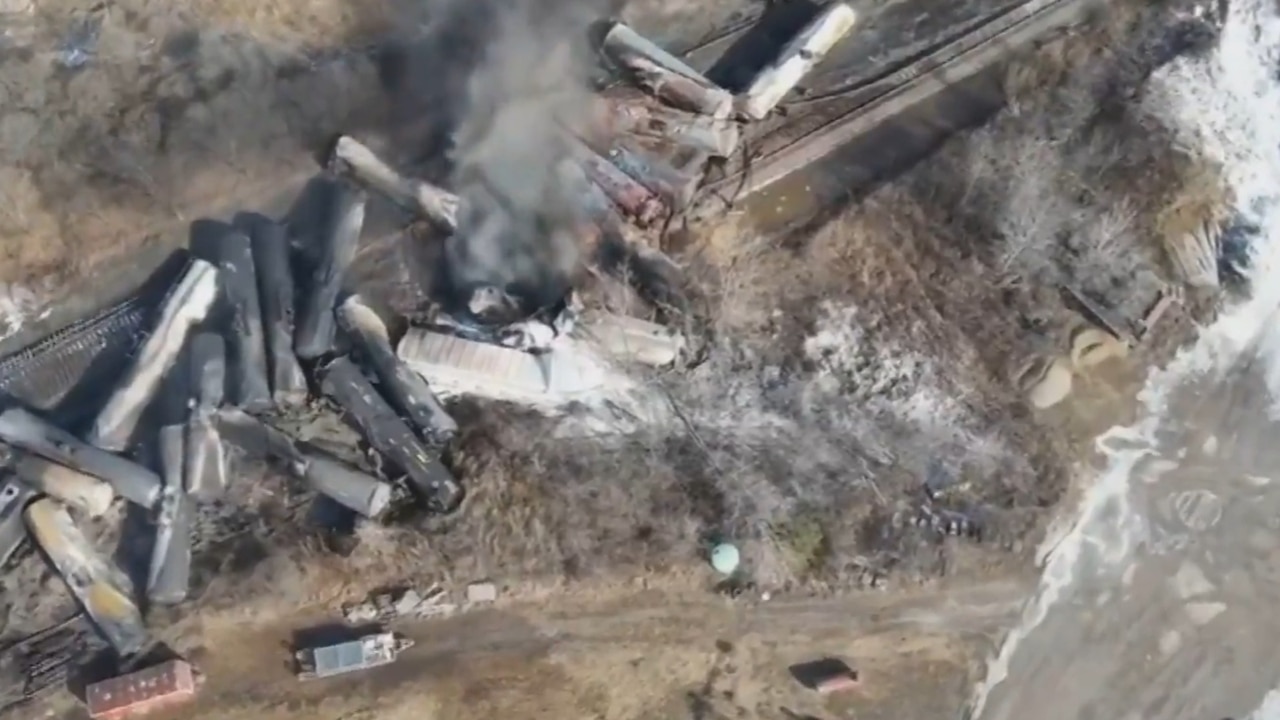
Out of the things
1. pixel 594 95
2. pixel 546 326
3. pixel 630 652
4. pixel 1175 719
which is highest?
pixel 594 95

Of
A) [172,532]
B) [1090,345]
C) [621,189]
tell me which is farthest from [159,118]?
[1090,345]

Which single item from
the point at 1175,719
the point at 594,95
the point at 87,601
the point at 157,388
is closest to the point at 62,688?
the point at 87,601

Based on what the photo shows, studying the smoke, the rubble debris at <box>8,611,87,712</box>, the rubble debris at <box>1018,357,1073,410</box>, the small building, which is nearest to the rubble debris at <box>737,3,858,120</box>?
the smoke

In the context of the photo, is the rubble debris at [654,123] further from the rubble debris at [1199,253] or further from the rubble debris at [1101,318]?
the rubble debris at [1199,253]

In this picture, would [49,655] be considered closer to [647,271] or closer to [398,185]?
[398,185]

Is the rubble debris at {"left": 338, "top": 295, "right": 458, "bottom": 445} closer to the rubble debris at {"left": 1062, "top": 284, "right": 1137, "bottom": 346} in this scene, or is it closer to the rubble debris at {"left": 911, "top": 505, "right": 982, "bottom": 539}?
the rubble debris at {"left": 911, "top": 505, "right": 982, "bottom": 539}

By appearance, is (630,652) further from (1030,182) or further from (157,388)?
(1030,182)

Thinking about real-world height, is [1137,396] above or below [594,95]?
below
